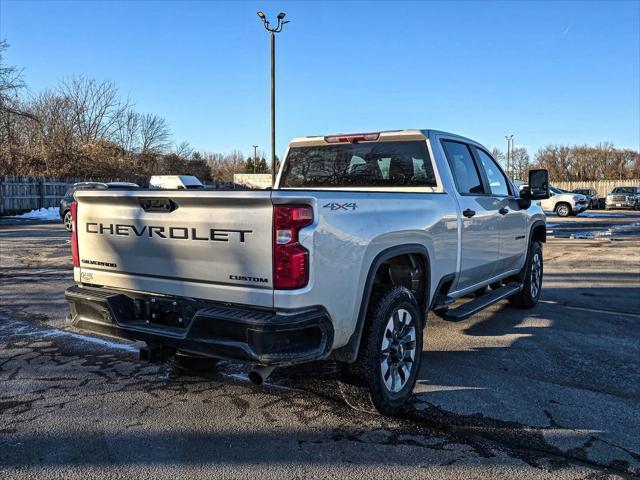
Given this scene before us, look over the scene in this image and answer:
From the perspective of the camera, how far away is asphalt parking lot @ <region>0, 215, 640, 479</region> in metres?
3.07

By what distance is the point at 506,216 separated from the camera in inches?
235

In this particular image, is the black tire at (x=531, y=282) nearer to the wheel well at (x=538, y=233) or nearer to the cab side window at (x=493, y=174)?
the wheel well at (x=538, y=233)

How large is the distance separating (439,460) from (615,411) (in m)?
1.58

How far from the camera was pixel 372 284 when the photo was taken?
3639 mm

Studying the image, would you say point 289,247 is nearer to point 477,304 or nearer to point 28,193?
point 477,304

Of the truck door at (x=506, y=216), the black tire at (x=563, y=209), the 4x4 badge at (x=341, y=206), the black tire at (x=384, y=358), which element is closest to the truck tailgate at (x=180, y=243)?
the 4x4 badge at (x=341, y=206)

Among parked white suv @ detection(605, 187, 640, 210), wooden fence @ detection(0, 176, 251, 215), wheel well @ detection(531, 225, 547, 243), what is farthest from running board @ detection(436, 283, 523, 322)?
parked white suv @ detection(605, 187, 640, 210)

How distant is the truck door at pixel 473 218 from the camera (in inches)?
195

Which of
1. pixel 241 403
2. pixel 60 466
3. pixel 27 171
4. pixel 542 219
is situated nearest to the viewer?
pixel 60 466

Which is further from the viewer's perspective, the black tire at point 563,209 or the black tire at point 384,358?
the black tire at point 563,209

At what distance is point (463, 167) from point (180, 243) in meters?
3.07

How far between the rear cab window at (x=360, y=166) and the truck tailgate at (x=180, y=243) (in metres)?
2.22

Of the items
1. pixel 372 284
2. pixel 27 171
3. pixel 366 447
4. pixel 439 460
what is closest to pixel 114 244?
pixel 372 284

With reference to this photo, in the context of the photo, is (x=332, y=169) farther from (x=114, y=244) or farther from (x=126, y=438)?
(x=126, y=438)
